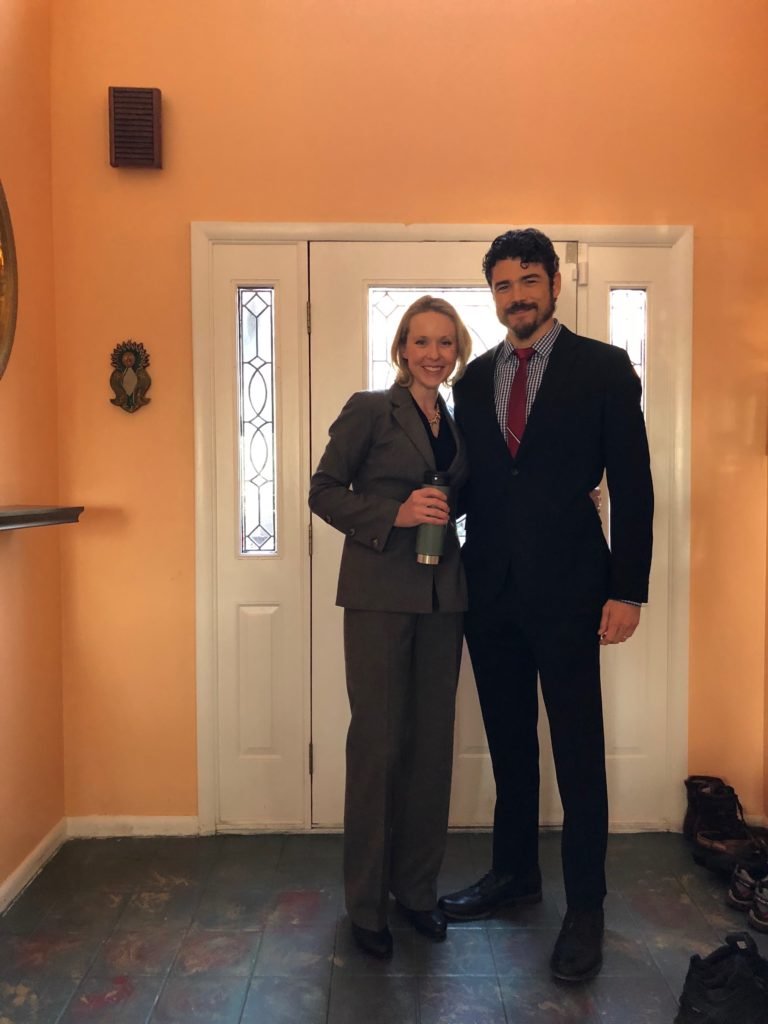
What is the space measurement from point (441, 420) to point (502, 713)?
782 mm

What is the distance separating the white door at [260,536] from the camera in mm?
2434

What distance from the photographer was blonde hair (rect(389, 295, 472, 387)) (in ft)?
6.07

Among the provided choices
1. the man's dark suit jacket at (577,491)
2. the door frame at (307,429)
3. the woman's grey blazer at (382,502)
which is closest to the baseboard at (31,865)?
the door frame at (307,429)

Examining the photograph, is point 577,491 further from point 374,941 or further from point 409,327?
point 374,941

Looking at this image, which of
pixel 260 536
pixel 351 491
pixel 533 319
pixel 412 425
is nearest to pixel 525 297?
pixel 533 319

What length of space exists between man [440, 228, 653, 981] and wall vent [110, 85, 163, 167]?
1182 millimetres

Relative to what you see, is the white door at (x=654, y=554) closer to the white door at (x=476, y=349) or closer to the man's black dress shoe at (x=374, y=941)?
the white door at (x=476, y=349)

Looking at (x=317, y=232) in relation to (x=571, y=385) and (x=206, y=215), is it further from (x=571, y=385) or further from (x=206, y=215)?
(x=571, y=385)

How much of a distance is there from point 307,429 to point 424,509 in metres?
0.83

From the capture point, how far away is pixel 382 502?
1.79 metres

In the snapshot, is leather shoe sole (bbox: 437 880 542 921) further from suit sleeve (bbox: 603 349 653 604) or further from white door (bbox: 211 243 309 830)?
suit sleeve (bbox: 603 349 653 604)

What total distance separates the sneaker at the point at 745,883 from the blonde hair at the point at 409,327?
1.57 m

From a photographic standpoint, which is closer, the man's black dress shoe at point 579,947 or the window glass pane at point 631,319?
the man's black dress shoe at point 579,947

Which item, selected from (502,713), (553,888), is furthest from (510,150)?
(553,888)
